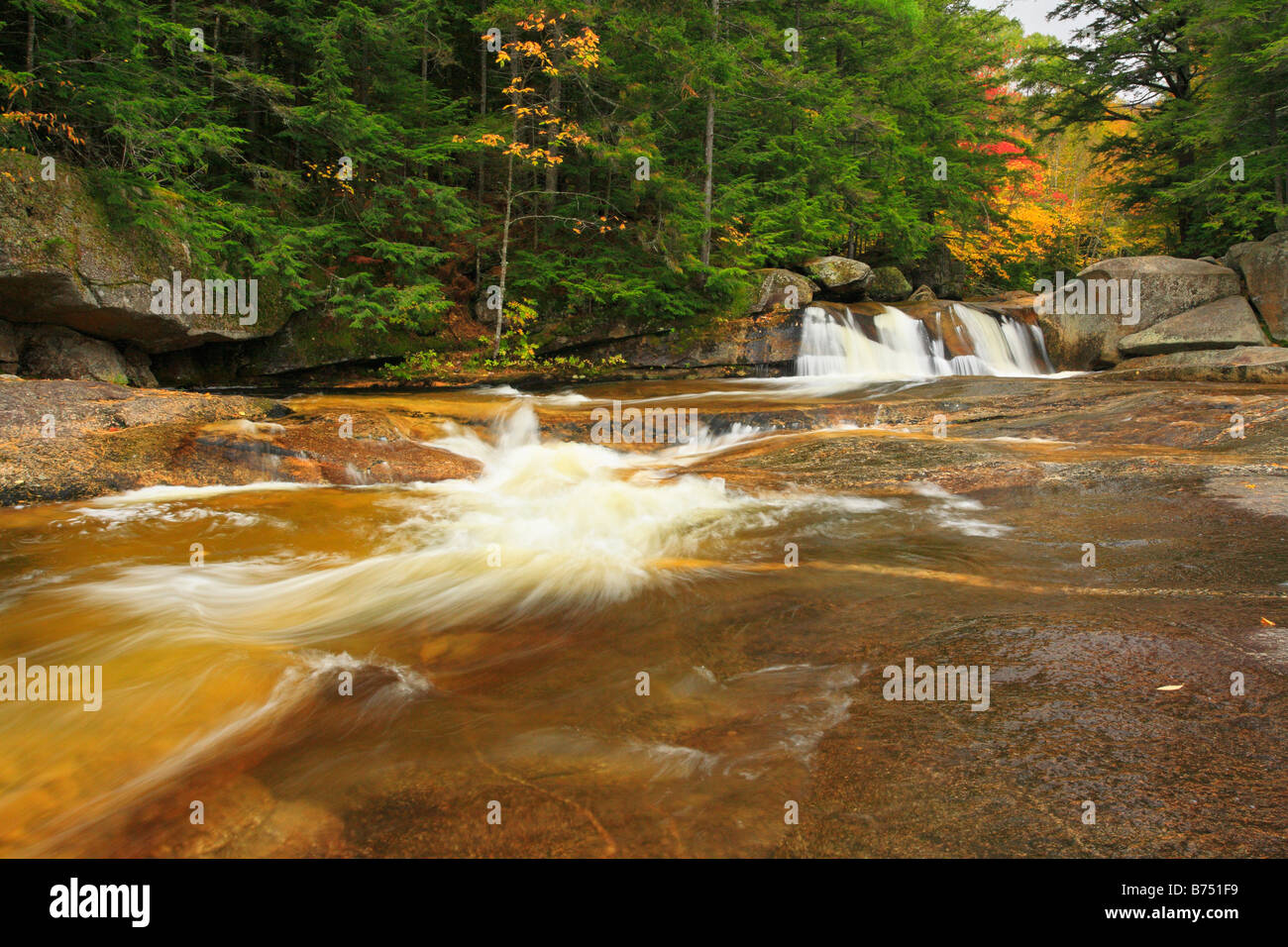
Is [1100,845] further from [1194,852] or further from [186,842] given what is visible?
[186,842]

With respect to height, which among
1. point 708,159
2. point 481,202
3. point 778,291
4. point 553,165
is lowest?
point 778,291

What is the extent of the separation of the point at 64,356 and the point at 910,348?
15.7m

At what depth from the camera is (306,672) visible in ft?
11.5

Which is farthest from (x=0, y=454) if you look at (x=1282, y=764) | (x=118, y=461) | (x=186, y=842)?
(x=1282, y=764)

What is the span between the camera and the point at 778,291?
15461 millimetres

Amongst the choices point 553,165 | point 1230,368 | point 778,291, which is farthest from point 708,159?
point 1230,368

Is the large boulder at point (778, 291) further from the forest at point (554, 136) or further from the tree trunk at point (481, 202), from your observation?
the tree trunk at point (481, 202)

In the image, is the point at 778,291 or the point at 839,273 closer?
the point at 778,291

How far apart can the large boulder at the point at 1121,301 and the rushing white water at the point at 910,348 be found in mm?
539

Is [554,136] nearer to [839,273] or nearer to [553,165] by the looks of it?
[553,165]

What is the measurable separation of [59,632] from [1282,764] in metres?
5.68

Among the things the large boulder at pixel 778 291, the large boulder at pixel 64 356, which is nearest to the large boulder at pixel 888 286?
the large boulder at pixel 778 291

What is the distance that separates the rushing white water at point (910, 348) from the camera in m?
14.8

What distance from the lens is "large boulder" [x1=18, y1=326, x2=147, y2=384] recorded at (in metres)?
10.5
